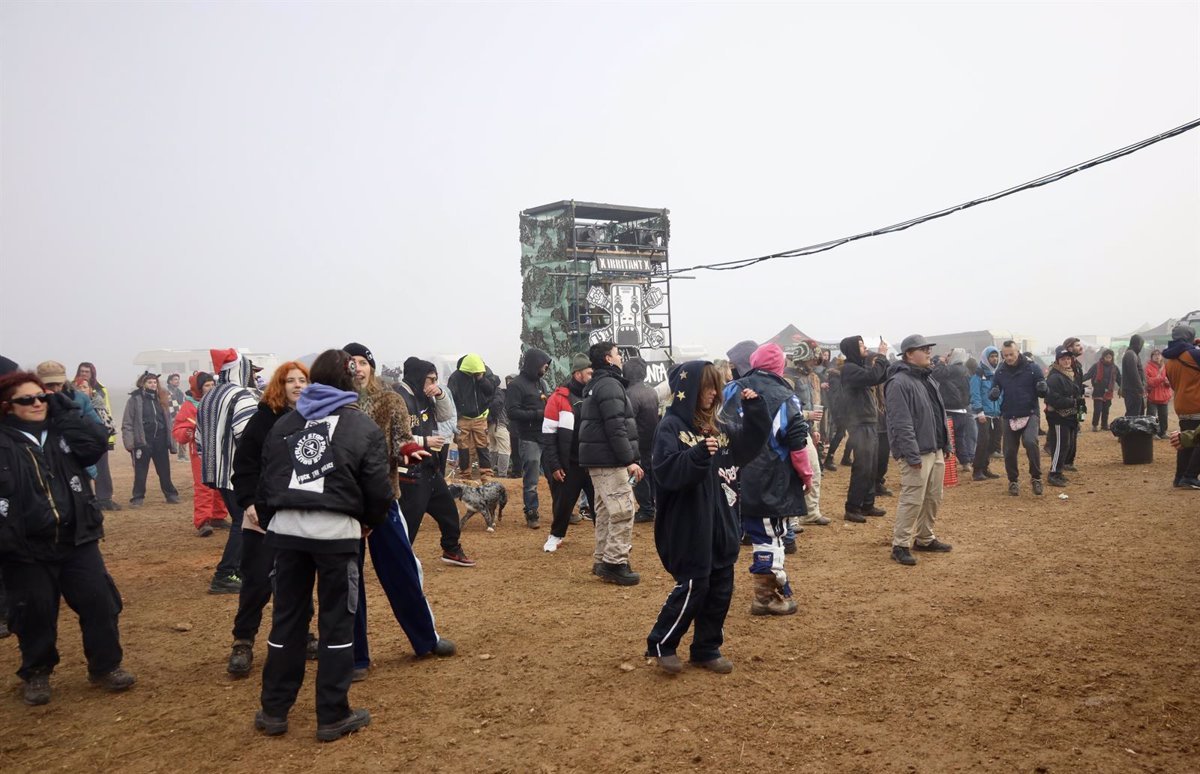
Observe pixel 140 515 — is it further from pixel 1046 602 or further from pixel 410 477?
pixel 1046 602

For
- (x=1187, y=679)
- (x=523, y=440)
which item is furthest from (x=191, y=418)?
(x=1187, y=679)

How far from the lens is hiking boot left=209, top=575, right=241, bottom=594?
24.9ft

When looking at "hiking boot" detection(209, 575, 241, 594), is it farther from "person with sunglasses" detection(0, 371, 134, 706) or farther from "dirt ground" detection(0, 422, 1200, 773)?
"person with sunglasses" detection(0, 371, 134, 706)

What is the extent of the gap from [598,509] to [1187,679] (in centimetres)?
457

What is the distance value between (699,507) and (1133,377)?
16382mm

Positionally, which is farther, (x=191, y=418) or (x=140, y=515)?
(x=140, y=515)

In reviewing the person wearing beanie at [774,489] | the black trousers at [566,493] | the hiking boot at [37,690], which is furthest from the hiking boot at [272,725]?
the black trousers at [566,493]

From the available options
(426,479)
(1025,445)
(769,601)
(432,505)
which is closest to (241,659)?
(426,479)

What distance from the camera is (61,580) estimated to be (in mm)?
4953

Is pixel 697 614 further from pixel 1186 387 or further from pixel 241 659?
pixel 1186 387

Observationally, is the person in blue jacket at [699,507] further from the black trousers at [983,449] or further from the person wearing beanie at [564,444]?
the black trousers at [983,449]

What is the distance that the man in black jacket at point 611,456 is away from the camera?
728 cm

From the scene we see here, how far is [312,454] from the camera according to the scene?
164 inches

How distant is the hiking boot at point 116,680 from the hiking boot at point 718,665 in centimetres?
364
